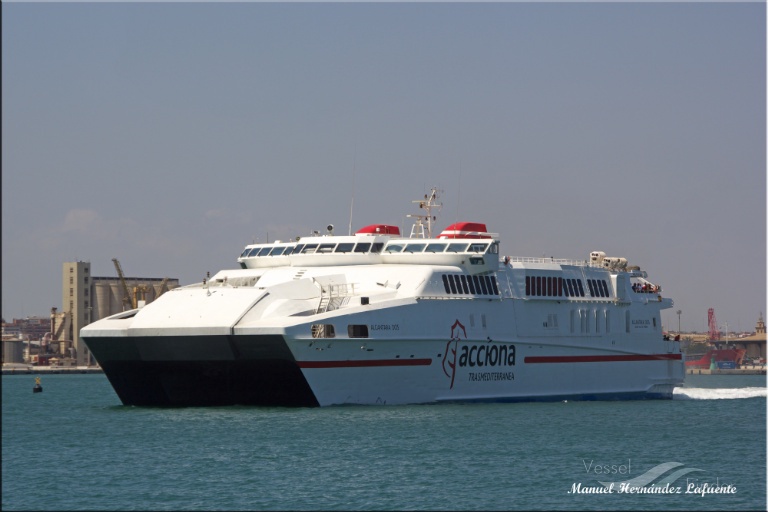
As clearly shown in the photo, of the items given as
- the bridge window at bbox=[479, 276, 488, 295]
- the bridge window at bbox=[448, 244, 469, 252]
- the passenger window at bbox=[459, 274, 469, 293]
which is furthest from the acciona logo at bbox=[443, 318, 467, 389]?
the bridge window at bbox=[448, 244, 469, 252]

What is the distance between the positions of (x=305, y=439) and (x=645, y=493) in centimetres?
1078

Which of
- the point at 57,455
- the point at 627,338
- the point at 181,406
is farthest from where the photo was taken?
the point at 627,338

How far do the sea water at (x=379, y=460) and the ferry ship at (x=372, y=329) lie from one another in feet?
3.46

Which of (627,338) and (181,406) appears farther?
(627,338)

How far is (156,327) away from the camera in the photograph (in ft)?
138

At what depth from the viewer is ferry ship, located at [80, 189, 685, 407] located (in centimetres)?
4103

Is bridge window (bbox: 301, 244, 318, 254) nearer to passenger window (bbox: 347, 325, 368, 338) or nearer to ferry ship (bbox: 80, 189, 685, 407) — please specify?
ferry ship (bbox: 80, 189, 685, 407)

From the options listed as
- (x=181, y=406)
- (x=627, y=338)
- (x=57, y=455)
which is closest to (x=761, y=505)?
(x=57, y=455)

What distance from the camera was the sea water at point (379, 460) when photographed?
86.1 ft

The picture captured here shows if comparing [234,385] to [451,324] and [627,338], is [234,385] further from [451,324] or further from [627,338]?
[627,338]

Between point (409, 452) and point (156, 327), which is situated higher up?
point (156, 327)

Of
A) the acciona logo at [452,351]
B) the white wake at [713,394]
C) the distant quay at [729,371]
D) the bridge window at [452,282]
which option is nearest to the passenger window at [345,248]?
the bridge window at [452,282]

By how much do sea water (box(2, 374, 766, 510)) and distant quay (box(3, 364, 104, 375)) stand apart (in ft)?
341

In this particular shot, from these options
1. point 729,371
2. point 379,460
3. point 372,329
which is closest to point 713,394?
point 372,329
